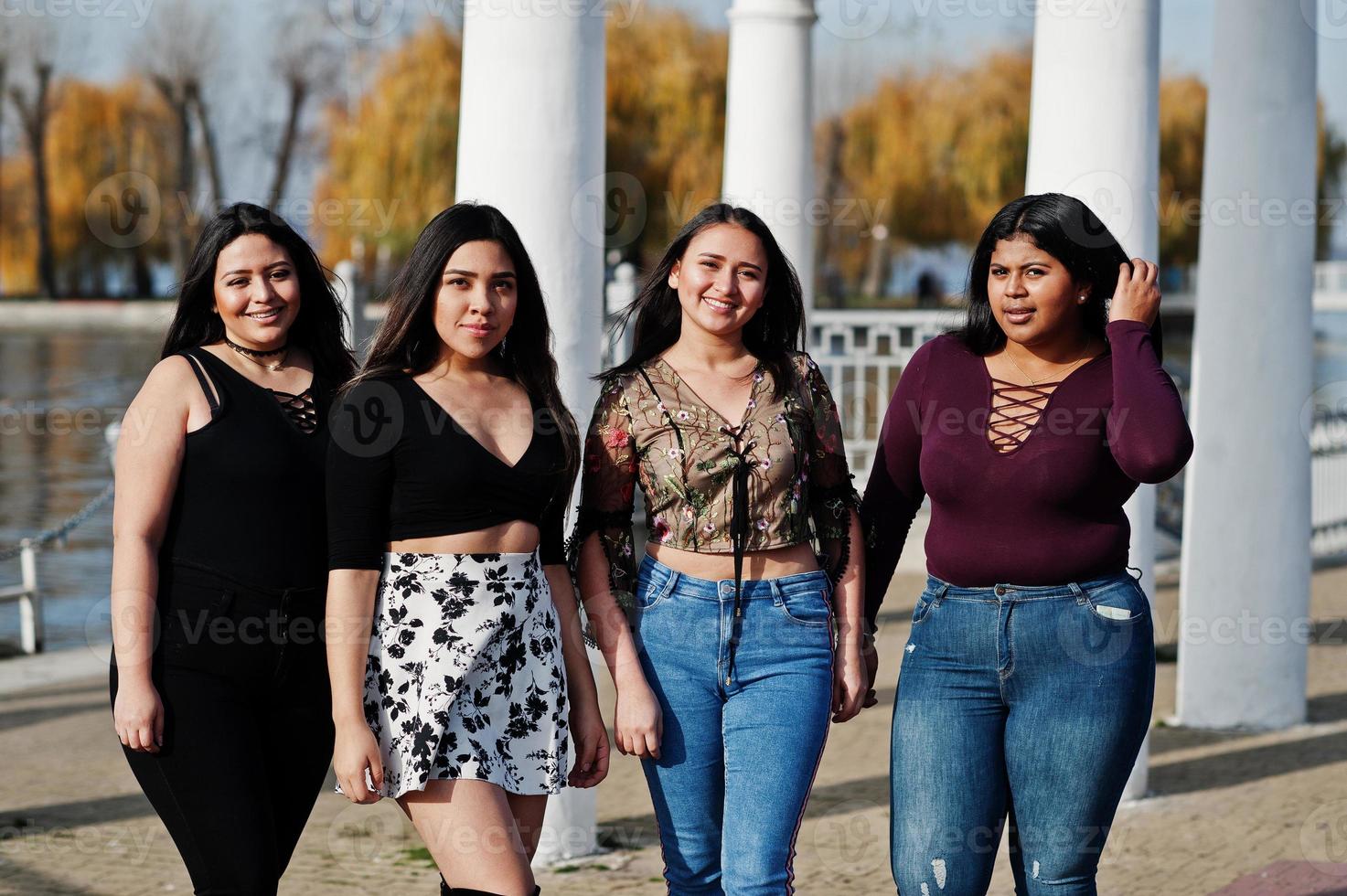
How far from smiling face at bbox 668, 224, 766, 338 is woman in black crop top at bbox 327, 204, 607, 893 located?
39cm

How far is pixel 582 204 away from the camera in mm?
5836

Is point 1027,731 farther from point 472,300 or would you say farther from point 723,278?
point 472,300

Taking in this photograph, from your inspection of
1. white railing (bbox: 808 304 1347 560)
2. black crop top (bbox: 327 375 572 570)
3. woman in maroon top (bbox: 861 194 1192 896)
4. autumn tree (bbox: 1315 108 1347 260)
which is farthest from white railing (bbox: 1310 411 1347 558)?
autumn tree (bbox: 1315 108 1347 260)

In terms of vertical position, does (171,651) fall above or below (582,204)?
below

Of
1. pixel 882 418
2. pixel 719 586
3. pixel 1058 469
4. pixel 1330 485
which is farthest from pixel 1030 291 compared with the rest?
pixel 1330 485

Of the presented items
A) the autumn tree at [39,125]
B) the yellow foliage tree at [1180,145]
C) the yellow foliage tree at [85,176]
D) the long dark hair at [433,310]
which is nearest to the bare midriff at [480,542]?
the long dark hair at [433,310]

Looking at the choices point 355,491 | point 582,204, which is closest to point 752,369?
point 355,491

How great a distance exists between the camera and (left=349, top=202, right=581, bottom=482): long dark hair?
3.54 metres

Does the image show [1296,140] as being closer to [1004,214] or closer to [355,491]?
[1004,214]

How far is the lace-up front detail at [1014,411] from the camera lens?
358cm

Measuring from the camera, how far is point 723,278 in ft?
12.1

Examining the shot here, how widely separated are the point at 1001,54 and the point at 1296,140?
39017 millimetres

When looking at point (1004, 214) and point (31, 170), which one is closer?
point (1004, 214)

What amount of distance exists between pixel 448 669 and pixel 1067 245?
1.63m
